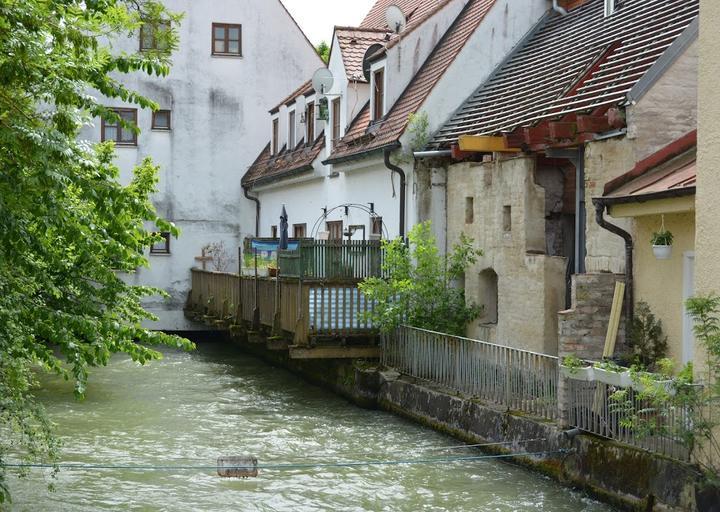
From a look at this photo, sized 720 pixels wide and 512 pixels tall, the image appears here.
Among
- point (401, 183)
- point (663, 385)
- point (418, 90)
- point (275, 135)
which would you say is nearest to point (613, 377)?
point (663, 385)

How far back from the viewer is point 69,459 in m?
15.9

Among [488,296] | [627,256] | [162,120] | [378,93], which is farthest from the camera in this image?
[162,120]

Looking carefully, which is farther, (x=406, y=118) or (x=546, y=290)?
(x=406, y=118)

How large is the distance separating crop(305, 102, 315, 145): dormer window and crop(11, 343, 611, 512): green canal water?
25.6 feet

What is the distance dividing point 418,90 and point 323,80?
4641 mm

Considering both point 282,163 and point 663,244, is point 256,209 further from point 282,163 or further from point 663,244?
point 663,244

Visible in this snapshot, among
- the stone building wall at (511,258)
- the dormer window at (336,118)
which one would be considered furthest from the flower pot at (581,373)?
the dormer window at (336,118)

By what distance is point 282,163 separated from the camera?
32438 mm

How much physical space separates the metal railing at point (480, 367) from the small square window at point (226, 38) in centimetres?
1723

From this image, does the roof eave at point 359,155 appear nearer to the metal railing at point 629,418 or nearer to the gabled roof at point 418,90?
the gabled roof at point 418,90

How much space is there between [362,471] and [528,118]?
6.75 m

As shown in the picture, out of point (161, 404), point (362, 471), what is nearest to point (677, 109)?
point (362, 471)

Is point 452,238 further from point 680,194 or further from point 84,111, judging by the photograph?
point 84,111

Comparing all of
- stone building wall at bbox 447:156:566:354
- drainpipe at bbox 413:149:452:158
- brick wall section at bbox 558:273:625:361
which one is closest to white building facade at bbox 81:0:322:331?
drainpipe at bbox 413:149:452:158
